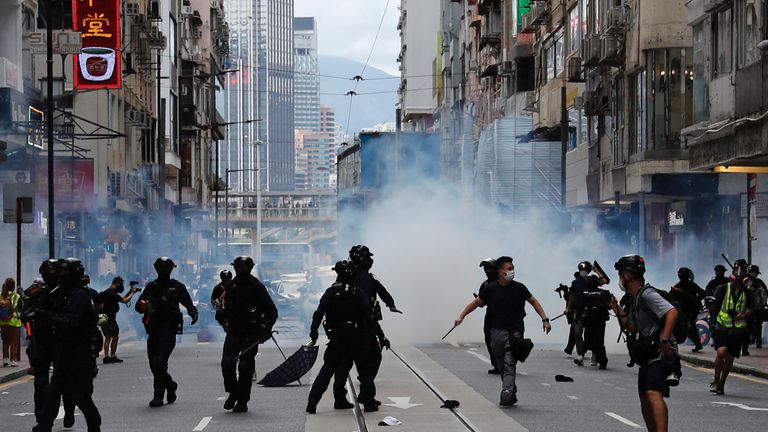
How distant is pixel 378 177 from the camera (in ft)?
351

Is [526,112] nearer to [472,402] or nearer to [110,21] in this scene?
[110,21]

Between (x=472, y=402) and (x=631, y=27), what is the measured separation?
26.2 metres

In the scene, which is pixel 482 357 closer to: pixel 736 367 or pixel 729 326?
pixel 736 367

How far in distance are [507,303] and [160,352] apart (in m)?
4.11

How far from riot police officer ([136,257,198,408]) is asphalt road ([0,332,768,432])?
48 cm

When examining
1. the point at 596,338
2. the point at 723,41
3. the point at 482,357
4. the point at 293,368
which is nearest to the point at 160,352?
the point at 293,368

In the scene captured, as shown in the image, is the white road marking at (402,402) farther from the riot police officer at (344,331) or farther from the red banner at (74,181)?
the red banner at (74,181)

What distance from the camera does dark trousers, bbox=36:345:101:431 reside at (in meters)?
14.0

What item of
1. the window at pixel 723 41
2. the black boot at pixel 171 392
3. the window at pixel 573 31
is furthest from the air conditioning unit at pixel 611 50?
the black boot at pixel 171 392

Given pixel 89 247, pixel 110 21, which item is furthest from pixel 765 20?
pixel 89 247

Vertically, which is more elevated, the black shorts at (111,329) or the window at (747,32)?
the window at (747,32)

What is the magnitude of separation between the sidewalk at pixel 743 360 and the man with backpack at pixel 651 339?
1164cm

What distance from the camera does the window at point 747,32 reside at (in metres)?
28.7

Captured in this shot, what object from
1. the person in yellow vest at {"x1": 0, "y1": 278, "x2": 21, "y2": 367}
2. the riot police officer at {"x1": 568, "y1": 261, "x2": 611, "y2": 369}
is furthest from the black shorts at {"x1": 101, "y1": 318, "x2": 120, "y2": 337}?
the riot police officer at {"x1": 568, "y1": 261, "x2": 611, "y2": 369}
